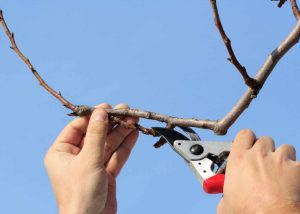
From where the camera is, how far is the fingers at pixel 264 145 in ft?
11.0

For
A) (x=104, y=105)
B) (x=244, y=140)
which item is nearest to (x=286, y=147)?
(x=244, y=140)

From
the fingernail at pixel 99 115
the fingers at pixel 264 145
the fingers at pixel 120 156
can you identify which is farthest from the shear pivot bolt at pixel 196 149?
the fingers at pixel 120 156

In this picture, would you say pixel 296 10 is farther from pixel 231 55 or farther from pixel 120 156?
pixel 120 156

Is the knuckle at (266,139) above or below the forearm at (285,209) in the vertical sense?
above

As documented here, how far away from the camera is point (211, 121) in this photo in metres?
4.00

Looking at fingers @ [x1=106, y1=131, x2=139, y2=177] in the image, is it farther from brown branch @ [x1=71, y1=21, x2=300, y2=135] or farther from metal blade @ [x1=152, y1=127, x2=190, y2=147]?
metal blade @ [x1=152, y1=127, x2=190, y2=147]

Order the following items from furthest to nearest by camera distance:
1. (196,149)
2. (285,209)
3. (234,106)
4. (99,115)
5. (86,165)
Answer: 1. (99,115)
2. (86,165)
3. (196,149)
4. (234,106)
5. (285,209)

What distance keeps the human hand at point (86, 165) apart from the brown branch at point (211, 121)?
0.38 feet

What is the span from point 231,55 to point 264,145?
518 millimetres

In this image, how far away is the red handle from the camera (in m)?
3.59

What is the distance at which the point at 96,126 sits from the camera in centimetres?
434

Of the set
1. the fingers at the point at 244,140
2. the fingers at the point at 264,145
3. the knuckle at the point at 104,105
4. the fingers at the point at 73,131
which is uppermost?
the knuckle at the point at 104,105

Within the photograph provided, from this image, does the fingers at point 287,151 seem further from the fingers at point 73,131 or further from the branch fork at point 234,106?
the fingers at point 73,131

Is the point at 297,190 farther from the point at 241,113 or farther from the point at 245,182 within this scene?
the point at 241,113
